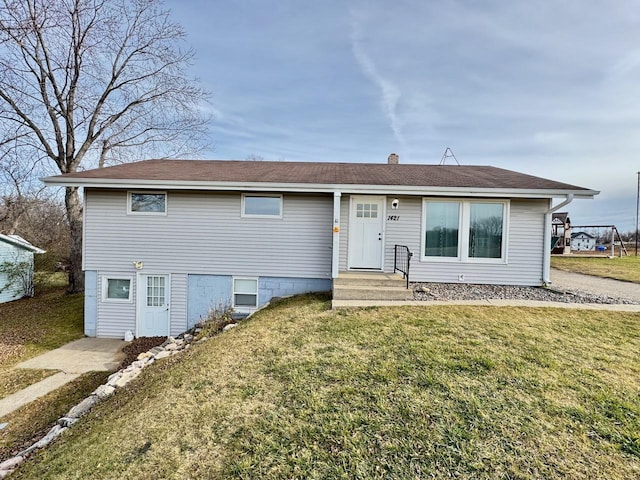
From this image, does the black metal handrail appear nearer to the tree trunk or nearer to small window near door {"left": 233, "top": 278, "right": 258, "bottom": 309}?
small window near door {"left": 233, "top": 278, "right": 258, "bottom": 309}

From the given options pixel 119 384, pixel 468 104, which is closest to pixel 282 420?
pixel 119 384

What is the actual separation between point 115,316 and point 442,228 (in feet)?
31.0

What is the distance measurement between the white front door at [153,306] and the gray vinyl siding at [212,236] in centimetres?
50

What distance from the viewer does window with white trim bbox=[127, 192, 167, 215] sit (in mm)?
8008

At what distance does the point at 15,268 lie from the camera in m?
12.4

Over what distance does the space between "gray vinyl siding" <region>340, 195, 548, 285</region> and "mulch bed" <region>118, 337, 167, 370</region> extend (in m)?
5.35

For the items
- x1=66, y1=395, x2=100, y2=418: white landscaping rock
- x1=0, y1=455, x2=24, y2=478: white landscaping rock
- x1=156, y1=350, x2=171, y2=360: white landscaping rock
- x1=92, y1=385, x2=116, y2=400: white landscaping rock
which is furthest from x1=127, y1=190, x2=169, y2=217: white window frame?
x1=0, y1=455, x2=24, y2=478: white landscaping rock

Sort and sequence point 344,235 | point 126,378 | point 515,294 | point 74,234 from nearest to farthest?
point 126,378
point 515,294
point 344,235
point 74,234

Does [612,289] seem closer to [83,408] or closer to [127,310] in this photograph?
[83,408]

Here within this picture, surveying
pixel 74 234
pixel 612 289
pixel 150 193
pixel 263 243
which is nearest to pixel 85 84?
pixel 74 234

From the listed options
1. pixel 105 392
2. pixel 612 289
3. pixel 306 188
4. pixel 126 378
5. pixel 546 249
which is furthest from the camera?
pixel 612 289

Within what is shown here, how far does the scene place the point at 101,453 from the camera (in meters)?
2.80

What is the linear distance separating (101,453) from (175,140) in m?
15.8

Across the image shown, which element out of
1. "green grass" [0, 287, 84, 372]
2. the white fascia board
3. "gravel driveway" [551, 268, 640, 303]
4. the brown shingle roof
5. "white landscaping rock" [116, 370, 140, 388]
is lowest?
"green grass" [0, 287, 84, 372]
